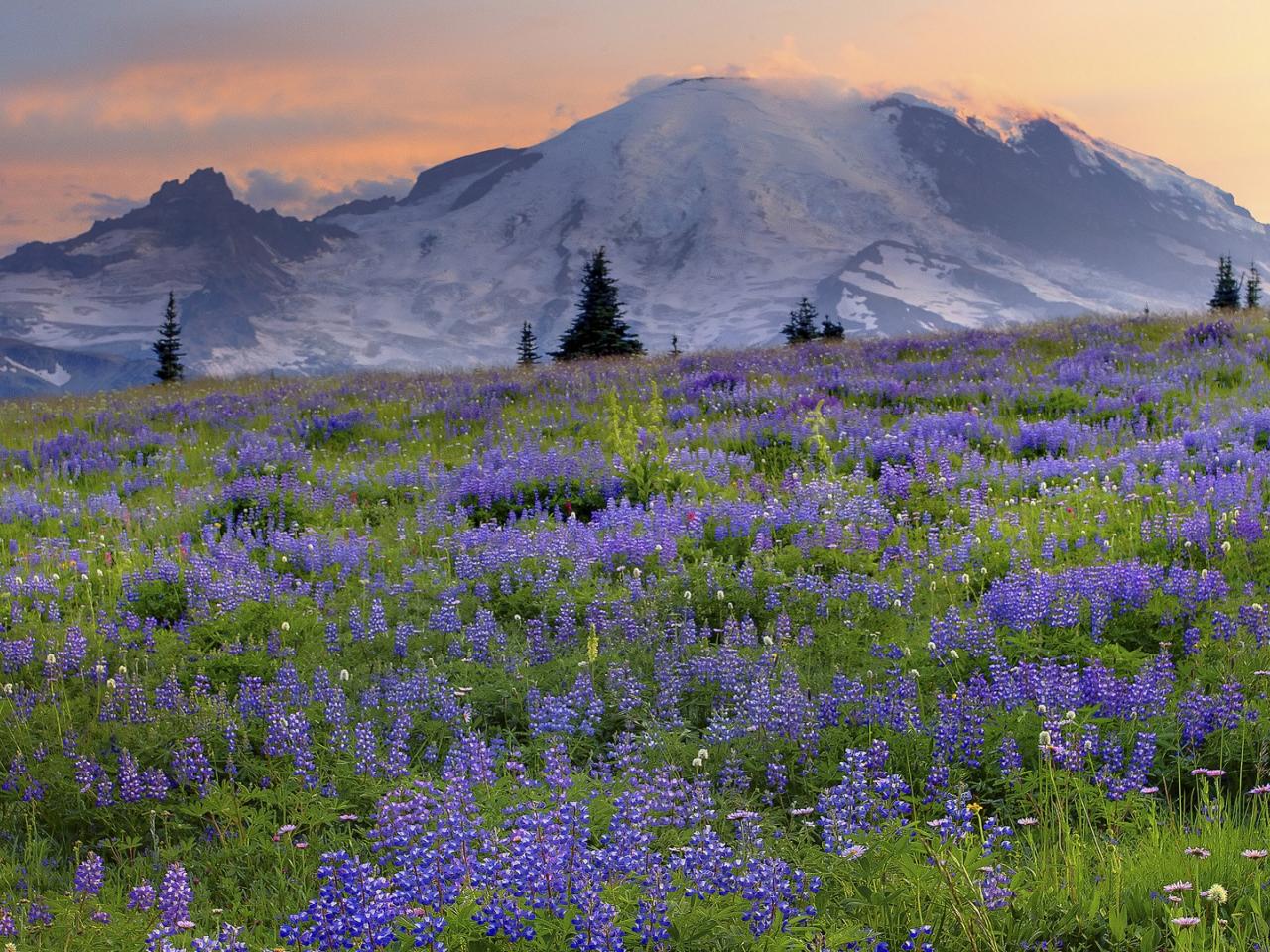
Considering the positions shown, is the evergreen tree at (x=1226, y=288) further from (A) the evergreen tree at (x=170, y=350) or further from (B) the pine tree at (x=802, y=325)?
(A) the evergreen tree at (x=170, y=350)

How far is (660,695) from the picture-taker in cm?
582

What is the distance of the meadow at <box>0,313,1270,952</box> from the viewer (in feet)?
11.8

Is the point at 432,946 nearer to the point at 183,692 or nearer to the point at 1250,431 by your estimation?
the point at 183,692

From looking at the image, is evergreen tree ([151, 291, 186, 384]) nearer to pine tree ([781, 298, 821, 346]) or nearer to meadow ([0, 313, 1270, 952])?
pine tree ([781, 298, 821, 346])

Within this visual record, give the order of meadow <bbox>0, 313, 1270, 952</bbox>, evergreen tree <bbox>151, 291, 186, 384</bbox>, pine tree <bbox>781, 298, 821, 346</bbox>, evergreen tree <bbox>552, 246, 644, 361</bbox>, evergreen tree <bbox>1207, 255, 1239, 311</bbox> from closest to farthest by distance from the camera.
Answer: meadow <bbox>0, 313, 1270, 952</bbox> → pine tree <bbox>781, 298, 821, 346</bbox> → evergreen tree <bbox>552, 246, 644, 361</bbox> → evergreen tree <bbox>151, 291, 186, 384</bbox> → evergreen tree <bbox>1207, 255, 1239, 311</bbox>

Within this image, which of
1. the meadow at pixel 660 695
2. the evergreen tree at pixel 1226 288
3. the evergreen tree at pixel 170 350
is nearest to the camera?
the meadow at pixel 660 695

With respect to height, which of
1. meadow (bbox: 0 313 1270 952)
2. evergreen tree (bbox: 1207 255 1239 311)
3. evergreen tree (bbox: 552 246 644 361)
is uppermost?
evergreen tree (bbox: 1207 255 1239 311)

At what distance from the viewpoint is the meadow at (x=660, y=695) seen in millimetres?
3590

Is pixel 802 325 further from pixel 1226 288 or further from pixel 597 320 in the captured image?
pixel 1226 288

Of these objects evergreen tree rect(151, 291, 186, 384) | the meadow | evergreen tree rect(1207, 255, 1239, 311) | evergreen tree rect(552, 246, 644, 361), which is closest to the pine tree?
evergreen tree rect(552, 246, 644, 361)

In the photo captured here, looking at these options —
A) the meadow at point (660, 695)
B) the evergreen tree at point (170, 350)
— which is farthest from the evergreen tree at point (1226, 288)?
the evergreen tree at point (170, 350)

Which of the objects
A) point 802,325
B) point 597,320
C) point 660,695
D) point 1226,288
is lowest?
point 660,695

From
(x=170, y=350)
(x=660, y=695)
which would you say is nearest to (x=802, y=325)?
(x=170, y=350)

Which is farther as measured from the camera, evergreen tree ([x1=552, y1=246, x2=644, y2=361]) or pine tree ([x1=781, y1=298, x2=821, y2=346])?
evergreen tree ([x1=552, y1=246, x2=644, y2=361])
